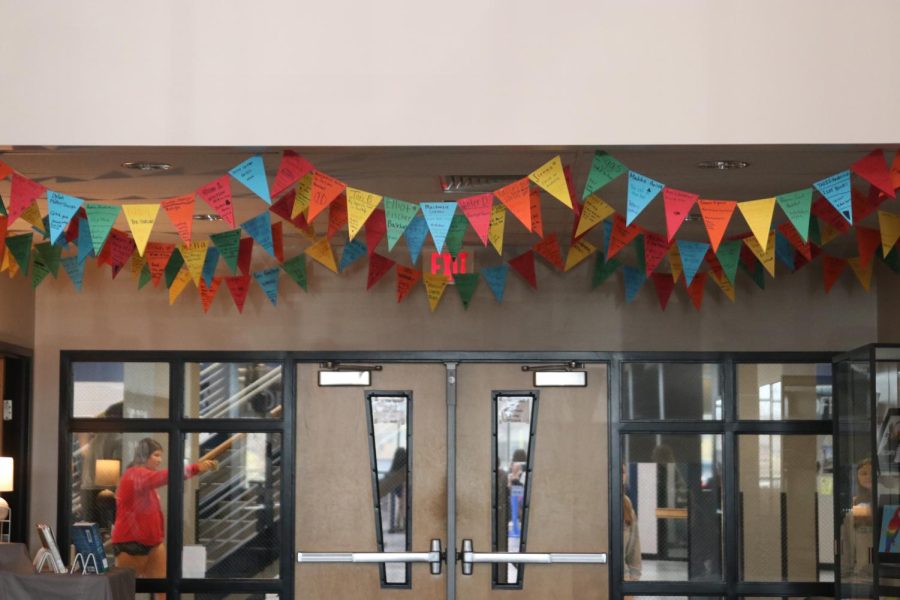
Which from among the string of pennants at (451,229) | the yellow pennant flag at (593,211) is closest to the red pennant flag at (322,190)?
the string of pennants at (451,229)

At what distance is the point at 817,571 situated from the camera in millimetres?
7043

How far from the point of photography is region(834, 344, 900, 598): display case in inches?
→ 238

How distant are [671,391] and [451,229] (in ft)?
6.83

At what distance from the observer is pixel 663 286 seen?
708 cm

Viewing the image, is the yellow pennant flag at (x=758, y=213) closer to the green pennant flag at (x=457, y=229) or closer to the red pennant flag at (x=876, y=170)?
the red pennant flag at (x=876, y=170)

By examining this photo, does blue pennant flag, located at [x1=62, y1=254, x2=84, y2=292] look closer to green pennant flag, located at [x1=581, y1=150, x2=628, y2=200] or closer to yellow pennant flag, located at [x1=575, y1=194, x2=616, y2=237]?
yellow pennant flag, located at [x1=575, y1=194, x2=616, y2=237]

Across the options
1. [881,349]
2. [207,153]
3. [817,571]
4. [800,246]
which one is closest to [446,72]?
[207,153]

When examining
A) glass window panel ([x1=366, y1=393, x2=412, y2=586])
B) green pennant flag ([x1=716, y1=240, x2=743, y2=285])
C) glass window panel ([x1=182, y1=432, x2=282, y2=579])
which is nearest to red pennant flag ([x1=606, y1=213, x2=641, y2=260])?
green pennant flag ([x1=716, y1=240, x2=743, y2=285])

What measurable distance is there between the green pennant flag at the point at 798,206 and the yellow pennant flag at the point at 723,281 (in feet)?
6.79

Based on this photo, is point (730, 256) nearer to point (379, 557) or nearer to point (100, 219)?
point (379, 557)

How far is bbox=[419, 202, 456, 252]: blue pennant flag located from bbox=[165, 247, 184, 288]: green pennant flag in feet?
7.52

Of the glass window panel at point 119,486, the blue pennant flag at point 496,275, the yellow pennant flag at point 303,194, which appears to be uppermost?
the yellow pennant flag at point 303,194

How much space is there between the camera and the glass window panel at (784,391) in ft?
23.5

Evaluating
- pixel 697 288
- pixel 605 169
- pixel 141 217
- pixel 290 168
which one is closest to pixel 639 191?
pixel 605 169
